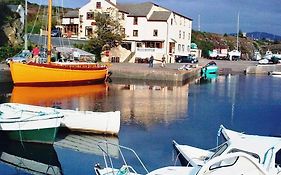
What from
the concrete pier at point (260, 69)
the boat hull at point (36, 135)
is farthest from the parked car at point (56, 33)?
the boat hull at point (36, 135)

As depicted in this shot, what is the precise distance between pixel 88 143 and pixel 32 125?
8.58 feet

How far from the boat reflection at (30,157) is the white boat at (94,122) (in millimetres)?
2212

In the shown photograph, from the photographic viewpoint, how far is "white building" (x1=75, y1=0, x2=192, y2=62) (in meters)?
64.6

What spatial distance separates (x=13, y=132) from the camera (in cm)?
1880

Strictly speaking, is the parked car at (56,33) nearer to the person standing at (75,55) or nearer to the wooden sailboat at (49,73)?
the person standing at (75,55)

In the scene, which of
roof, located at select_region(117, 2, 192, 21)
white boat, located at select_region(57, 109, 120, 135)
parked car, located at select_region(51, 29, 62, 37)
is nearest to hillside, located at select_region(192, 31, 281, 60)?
roof, located at select_region(117, 2, 192, 21)

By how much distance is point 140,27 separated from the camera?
66.2 metres

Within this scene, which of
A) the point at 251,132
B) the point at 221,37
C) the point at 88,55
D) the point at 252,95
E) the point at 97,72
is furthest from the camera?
the point at 221,37

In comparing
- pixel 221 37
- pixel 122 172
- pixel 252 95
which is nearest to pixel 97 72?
pixel 252 95

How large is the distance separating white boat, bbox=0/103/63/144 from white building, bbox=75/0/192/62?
148ft

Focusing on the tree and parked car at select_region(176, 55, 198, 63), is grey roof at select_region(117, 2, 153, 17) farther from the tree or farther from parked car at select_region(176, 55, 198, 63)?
parked car at select_region(176, 55, 198, 63)

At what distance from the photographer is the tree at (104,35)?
5906 cm

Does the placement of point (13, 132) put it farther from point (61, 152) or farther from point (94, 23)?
point (94, 23)

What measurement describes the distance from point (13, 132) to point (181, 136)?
7700 mm
